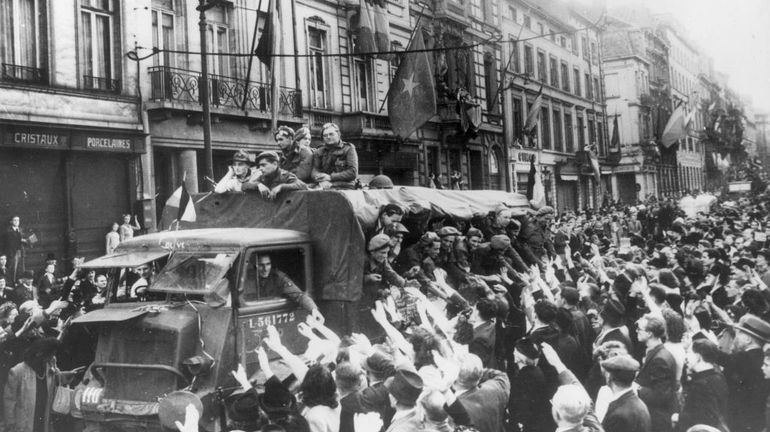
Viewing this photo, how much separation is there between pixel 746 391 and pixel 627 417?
1.56 metres

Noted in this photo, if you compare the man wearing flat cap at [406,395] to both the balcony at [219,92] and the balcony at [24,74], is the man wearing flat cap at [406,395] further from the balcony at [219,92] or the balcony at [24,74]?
the balcony at [24,74]

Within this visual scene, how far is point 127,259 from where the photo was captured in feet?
21.8

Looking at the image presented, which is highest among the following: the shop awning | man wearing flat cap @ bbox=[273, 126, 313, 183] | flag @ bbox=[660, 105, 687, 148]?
flag @ bbox=[660, 105, 687, 148]

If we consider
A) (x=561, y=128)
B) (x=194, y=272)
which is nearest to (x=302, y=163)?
(x=194, y=272)

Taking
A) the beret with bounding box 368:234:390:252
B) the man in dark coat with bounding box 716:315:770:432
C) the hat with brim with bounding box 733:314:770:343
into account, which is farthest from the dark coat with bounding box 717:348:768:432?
the beret with bounding box 368:234:390:252

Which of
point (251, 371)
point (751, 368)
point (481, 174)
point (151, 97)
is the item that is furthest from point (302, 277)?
point (481, 174)

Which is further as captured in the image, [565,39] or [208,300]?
[565,39]

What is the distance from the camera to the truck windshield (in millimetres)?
6363

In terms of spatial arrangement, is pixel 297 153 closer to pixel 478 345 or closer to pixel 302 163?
pixel 302 163

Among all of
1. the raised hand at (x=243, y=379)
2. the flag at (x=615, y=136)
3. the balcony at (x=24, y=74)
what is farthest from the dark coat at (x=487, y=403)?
the flag at (x=615, y=136)

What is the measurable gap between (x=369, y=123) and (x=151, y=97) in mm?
8666

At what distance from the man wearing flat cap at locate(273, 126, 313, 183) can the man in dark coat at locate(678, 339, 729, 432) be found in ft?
17.5

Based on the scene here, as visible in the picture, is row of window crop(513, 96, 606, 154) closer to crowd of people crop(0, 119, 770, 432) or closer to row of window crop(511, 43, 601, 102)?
row of window crop(511, 43, 601, 102)

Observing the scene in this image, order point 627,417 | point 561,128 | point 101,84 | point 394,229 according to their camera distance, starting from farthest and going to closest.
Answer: point 561,128 < point 101,84 < point 394,229 < point 627,417
